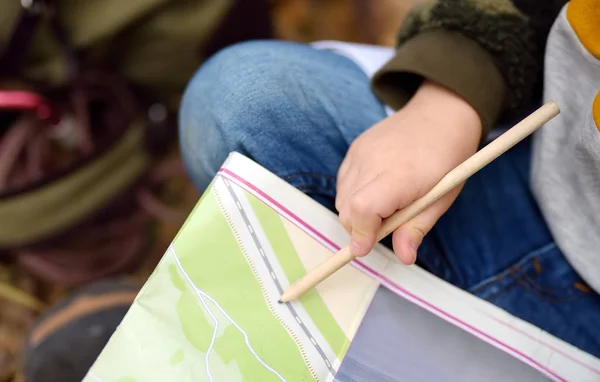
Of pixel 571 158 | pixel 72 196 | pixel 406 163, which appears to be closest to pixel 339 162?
pixel 406 163

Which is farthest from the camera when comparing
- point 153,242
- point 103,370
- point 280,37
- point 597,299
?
point 280,37

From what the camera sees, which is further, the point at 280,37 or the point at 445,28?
Result: the point at 280,37

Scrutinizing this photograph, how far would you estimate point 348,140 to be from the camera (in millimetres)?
418

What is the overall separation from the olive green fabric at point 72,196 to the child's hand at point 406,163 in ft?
1.24

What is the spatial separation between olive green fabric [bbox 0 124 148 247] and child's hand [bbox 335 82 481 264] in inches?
14.8

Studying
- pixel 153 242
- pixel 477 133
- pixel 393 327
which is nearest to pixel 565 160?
pixel 477 133

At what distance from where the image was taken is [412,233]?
0.34m

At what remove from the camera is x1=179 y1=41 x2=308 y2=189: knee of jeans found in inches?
15.0

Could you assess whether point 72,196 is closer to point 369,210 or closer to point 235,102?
point 235,102

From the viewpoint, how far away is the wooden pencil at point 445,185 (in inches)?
11.2

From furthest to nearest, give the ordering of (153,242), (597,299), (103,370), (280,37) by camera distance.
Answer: (280,37) < (153,242) < (597,299) < (103,370)

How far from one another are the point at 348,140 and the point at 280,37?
0.51 metres

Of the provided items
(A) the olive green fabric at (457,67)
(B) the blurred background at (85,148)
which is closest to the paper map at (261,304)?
(A) the olive green fabric at (457,67)

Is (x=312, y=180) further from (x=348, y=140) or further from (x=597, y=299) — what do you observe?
(x=597, y=299)
